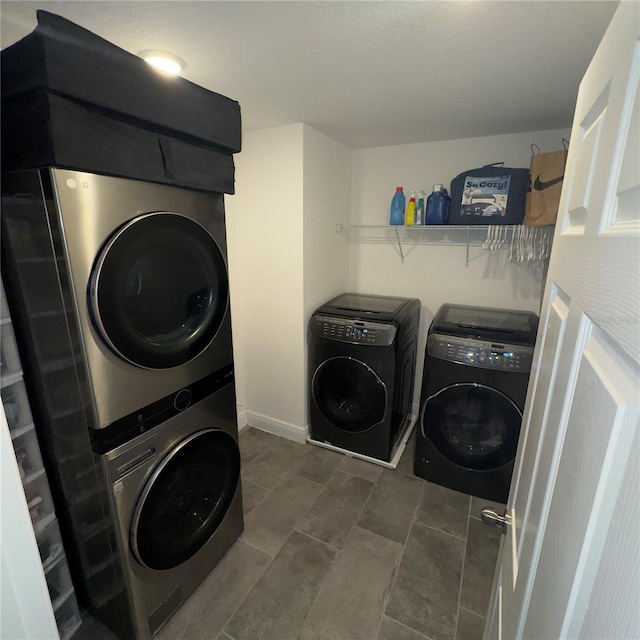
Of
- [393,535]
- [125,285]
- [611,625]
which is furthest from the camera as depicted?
[393,535]

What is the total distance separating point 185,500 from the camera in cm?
137

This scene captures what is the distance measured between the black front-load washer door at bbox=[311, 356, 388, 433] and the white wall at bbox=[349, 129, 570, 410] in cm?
73

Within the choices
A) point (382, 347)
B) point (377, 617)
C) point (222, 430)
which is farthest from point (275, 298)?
point (377, 617)

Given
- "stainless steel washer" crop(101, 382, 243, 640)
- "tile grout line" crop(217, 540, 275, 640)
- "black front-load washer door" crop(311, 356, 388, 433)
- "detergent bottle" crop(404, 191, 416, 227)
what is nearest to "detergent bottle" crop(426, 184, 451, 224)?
"detergent bottle" crop(404, 191, 416, 227)

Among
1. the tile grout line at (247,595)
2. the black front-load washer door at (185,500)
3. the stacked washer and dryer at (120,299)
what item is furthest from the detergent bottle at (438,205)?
the tile grout line at (247,595)

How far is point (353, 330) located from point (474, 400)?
2.60 ft

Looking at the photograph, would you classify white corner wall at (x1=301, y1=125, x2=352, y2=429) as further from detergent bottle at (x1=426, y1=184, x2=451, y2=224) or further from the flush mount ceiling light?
the flush mount ceiling light

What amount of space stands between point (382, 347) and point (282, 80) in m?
1.43

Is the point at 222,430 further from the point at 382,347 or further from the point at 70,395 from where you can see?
the point at 382,347

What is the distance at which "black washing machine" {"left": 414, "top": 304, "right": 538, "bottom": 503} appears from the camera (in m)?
1.82

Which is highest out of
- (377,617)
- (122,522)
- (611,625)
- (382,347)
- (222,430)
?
(611,625)

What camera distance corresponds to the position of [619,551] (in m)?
0.32

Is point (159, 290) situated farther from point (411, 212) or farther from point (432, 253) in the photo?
point (432, 253)

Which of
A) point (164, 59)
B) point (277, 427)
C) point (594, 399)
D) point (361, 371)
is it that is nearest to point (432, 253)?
point (361, 371)
